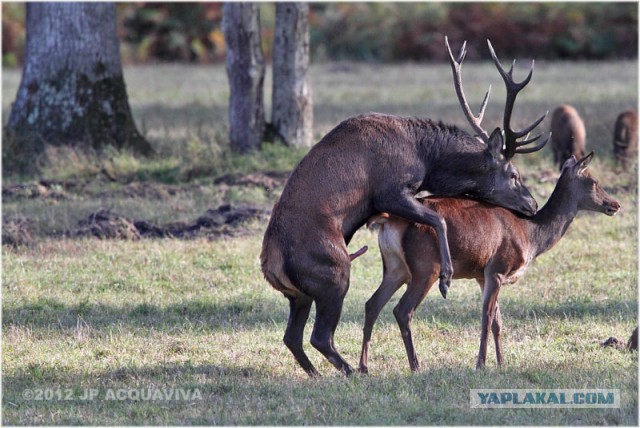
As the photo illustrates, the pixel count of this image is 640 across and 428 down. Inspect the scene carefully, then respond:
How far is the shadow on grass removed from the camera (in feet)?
29.8

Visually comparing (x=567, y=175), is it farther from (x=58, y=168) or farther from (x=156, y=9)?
(x=156, y=9)

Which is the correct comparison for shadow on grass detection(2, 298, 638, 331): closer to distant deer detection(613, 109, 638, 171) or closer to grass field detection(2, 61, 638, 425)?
grass field detection(2, 61, 638, 425)

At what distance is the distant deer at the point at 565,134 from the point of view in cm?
1538

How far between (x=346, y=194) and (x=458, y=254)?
0.99 m

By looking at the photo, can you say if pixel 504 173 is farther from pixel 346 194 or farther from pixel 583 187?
pixel 346 194

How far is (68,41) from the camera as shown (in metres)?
15.4

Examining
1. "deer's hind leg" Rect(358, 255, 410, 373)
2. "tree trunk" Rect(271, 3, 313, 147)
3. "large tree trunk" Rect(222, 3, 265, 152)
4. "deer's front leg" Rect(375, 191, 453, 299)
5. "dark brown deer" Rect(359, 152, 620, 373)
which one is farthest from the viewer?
"tree trunk" Rect(271, 3, 313, 147)

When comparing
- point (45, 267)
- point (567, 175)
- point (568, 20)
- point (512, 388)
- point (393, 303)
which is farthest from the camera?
point (568, 20)

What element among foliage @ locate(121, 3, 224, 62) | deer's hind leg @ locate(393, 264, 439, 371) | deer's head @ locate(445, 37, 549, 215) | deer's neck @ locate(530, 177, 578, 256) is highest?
deer's head @ locate(445, 37, 549, 215)

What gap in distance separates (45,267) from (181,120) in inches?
394

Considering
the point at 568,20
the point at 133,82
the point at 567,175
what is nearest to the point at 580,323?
the point at 567,175

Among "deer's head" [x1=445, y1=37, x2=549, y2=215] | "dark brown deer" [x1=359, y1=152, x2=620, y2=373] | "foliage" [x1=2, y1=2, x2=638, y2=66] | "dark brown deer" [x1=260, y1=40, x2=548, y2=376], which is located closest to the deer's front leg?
"dark brown deer" [x1=260, y1=40, x2=548, y2=376]

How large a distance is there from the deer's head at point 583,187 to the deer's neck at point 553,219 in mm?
63

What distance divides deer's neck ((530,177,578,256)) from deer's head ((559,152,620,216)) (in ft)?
0.21
